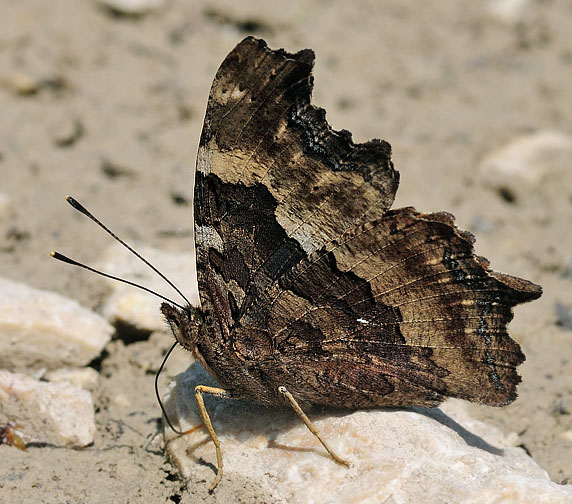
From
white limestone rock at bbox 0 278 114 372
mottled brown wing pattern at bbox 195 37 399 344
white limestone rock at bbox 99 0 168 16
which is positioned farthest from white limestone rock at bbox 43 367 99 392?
white limestone rock at bbox 99 0 168 16

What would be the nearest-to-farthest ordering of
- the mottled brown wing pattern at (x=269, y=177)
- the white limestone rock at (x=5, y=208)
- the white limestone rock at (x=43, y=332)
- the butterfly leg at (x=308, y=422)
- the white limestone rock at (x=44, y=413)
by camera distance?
the mottled brown wing pattern at (x=269, y=177) → the butterfly leg at (x=308, y=422) → the white limestone rock at (x=44, y=413) → the white limestone rock at (x=43, y=332) → the white limestone rock at (x=5, y=208)

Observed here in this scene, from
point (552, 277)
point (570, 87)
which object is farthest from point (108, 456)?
point (570, 87)

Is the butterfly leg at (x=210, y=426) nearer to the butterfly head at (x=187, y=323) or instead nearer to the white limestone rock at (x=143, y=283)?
the butterfly head at (x=187, y=323)

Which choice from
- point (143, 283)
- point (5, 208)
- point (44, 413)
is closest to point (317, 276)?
point (44, 413)

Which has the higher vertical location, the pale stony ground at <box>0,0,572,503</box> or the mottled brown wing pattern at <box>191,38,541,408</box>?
the pale stony ground at <box>0,0,572,503</box>

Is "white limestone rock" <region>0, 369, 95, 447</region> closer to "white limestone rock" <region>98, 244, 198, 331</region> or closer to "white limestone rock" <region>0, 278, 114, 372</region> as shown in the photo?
"white limestone rock" <region>0, 278, 114, 372</region>

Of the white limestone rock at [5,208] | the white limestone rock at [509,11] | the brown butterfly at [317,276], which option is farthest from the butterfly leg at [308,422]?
the white limestone rock at [509,11]

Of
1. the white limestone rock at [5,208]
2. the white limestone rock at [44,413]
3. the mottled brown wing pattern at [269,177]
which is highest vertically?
the mottled brown wing pattern at [269,177]

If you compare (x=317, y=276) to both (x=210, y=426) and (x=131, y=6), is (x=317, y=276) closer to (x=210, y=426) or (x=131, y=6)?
(x=210, y=426)
